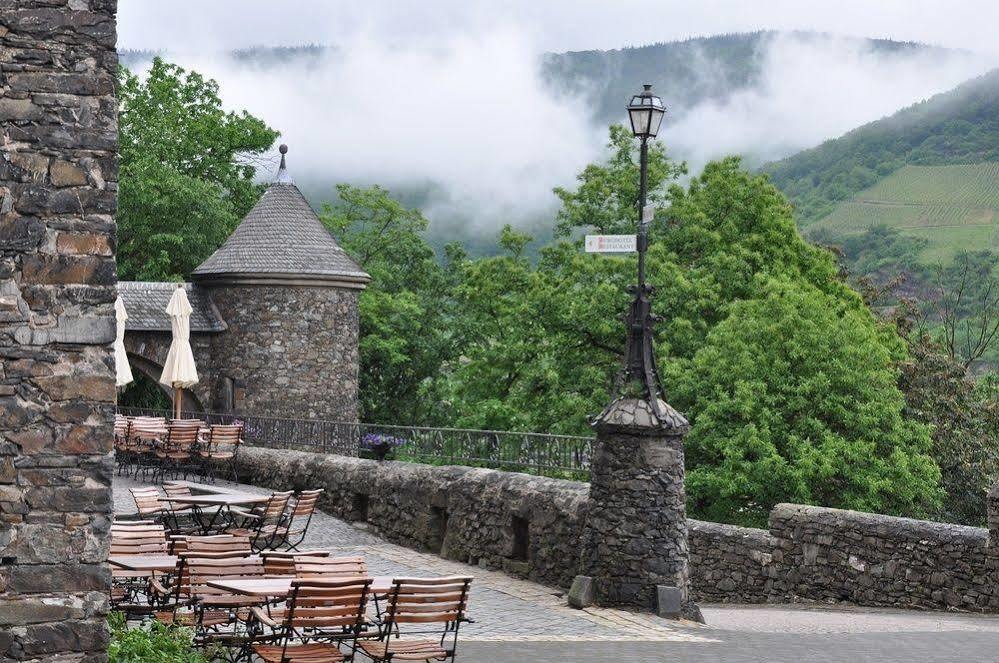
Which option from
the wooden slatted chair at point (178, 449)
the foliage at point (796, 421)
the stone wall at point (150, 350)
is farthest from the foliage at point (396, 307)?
the wooden slatted chair at point (178, 449)

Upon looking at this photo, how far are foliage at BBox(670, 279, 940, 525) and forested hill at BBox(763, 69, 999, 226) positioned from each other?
2023 inches

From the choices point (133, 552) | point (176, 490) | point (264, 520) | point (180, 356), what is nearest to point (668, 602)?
point (264, 520)

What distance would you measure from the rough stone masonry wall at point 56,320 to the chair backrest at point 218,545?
10.3 ft

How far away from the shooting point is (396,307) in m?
48.7

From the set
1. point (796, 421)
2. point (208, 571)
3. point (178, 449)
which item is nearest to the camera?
point (208, 571)

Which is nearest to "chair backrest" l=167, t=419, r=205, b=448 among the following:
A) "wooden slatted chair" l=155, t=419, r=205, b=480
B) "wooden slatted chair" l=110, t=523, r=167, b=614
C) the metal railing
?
"wooden slatted chair" l=155, t=419, r=205, b=480

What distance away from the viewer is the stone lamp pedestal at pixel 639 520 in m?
13.5

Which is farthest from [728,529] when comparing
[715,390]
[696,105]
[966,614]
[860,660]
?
[696,105]

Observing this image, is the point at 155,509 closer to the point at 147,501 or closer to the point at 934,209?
the point at 147,501

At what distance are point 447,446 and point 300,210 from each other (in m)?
15.9

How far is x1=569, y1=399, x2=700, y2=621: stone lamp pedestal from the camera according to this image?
13.5 metres

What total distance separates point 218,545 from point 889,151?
80759 mm

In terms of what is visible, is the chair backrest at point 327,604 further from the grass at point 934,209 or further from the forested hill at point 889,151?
the forested hill at point 889,151

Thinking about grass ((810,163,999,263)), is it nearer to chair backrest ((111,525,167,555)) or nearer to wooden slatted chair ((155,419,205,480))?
wooden slatted chair ((155,419,205,480))
